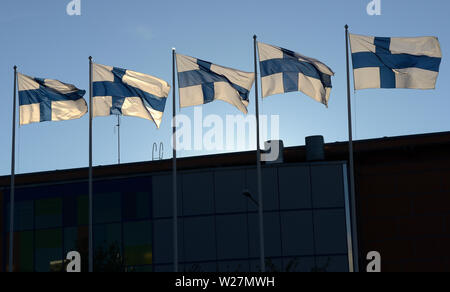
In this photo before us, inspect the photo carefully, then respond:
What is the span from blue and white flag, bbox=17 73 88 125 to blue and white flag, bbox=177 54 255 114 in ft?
15.1

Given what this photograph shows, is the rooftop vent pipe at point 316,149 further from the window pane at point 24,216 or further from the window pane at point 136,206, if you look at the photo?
the window pane at point 24,216

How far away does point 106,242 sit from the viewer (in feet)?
141

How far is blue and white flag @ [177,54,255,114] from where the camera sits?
31.6 metres

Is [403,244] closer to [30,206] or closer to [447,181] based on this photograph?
[447,181]

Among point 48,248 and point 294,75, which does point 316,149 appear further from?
point 48,248

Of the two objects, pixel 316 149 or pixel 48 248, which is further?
pixel 48 248

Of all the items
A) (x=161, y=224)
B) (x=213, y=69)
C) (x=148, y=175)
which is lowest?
(x=161, y=224)

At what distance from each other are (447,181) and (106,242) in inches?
754

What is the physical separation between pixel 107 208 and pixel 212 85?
47.7 feet

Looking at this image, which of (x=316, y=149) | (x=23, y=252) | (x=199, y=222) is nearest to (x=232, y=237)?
(x=199, y=222)

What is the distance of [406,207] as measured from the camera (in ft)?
138
